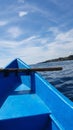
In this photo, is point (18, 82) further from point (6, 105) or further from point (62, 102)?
point (62, 102)

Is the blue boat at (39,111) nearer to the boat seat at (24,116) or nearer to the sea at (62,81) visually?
the boat seat at (24,116)

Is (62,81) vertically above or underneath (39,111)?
underneath

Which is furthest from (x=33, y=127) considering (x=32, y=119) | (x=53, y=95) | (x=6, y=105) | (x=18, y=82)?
(x=18, y=82)

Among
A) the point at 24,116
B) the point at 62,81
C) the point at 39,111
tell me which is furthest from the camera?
the point at 62,81

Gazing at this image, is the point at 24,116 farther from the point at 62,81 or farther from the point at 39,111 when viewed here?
the point at 62,81

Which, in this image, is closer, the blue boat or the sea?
the blue boat

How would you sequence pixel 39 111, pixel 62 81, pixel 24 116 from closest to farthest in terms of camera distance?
pixel 24 116 < pixel 39 111 < pixel 62 81

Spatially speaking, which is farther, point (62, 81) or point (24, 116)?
point (62, 81)

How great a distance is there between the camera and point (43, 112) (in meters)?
3.85

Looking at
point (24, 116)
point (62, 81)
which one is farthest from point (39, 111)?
point (62, 81)

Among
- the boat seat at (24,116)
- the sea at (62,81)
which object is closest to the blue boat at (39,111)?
the boat seat at (24,116)

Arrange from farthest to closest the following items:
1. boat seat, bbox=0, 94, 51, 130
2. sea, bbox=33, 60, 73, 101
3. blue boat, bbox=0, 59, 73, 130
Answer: sea, bbox=33, 60, 73, 101
boat seat, bbox=0, 94, 51, 130
blue boat, bbox=0, 59, 73, 130

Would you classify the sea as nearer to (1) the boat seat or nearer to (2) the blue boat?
(2) the blue boat

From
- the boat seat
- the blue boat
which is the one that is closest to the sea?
the blue boat
